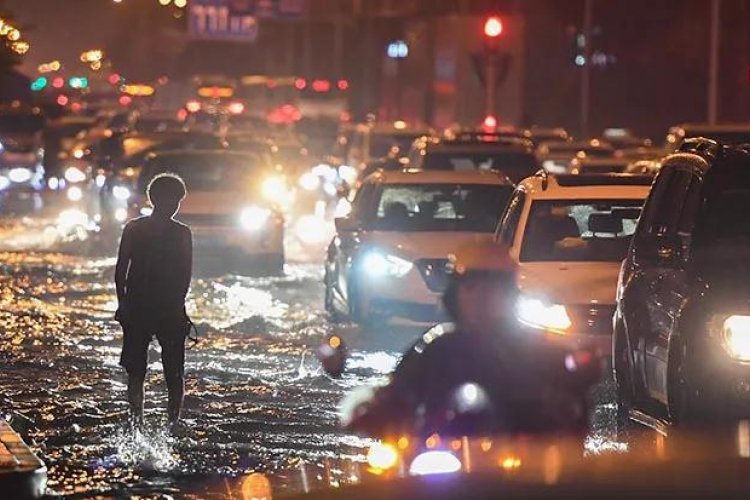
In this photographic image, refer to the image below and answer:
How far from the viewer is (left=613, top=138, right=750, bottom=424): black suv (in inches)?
381

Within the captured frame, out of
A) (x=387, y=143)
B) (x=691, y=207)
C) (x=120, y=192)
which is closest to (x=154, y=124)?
(x=387, y=143)

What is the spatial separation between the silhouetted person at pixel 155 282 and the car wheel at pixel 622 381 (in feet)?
8.54

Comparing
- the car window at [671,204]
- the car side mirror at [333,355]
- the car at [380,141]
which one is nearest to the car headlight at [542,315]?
the car window at [671,204]

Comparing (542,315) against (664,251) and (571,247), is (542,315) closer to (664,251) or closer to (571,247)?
(571,247)

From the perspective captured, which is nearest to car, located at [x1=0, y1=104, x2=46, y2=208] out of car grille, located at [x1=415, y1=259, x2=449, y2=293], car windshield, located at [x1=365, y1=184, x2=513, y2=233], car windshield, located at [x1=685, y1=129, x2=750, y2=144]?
car windshield, located at [x1=685, y1=129, x2=750, y2=144]

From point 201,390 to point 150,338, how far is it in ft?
7.91

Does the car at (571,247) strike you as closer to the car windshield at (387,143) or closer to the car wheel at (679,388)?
the car wheel at (679,388)

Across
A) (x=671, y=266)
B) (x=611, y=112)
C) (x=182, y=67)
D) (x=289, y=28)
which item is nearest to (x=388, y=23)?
(x=611, y=112)

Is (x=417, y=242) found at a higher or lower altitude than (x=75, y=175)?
lower

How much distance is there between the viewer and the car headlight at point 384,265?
1778 cm

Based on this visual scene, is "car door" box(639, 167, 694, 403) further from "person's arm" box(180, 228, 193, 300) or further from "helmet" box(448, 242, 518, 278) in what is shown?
"helmet" box(448, 242, 518, 278)

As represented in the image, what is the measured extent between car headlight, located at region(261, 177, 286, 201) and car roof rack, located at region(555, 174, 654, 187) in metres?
9.35

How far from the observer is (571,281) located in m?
Result: 13.8

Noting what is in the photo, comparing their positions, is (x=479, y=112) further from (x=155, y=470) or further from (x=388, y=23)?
(x=155, y=470)
